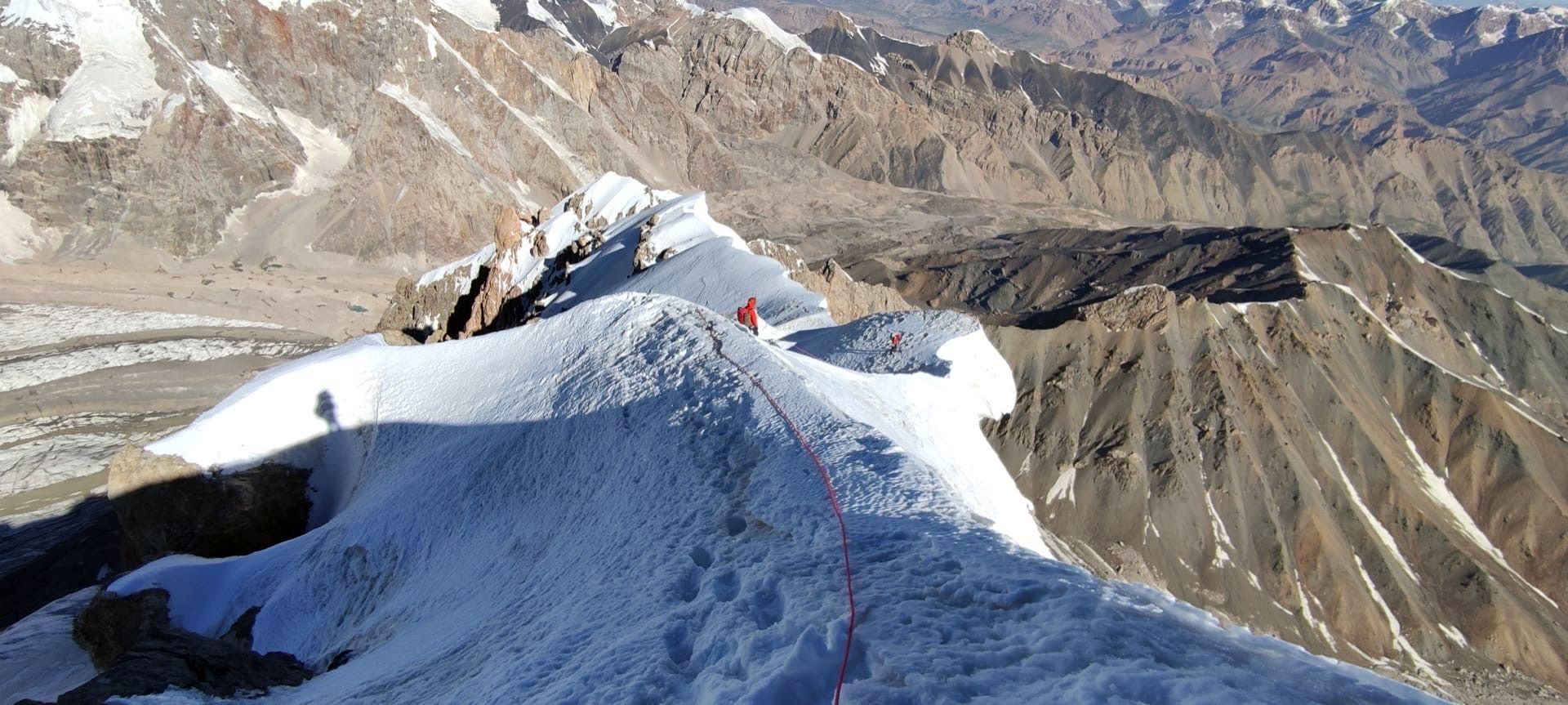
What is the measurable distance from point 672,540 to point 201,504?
15.5 m

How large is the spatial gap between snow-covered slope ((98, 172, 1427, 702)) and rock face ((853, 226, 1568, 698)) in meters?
22.7

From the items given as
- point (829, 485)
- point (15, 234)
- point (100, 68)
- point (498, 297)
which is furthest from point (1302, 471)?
point (100, 68)

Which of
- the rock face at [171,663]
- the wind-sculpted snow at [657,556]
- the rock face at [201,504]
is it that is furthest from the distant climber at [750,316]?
the rock face at [201,504]

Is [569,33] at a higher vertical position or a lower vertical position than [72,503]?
higher

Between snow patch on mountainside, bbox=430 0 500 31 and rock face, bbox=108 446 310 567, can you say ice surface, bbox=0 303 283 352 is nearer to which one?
rock face, bbox=108 446 310 567

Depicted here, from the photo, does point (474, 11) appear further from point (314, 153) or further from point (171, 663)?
point (171, 663)

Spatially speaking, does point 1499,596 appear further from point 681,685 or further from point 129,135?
point 129,135

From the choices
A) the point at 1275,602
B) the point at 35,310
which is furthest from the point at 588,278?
the point at 35,310

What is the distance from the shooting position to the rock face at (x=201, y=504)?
715 inches

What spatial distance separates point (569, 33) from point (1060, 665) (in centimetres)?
14615

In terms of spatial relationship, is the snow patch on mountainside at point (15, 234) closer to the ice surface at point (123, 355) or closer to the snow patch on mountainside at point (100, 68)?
the snow patch on mountainside at point (100, 68)

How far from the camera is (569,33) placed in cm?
13500

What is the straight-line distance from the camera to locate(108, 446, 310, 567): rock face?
1816cm

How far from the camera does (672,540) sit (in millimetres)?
8703
